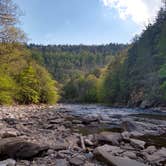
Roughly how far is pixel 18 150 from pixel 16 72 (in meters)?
25.9

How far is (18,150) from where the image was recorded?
980cm

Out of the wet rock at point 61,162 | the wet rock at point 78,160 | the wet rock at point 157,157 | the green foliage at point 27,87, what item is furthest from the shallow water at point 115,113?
the wet rock at point 61,162

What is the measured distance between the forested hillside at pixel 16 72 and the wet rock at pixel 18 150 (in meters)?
15.5

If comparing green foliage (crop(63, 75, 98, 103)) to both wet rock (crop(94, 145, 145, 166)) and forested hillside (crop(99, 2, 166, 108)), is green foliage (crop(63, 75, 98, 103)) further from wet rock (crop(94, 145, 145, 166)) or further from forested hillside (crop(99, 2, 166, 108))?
wet rock (crop(94, 145, 145, 166))

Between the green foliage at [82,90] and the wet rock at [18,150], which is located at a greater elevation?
the wet rock at [18,150]

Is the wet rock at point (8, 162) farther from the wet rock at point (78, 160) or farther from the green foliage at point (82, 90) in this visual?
the green foliage at point (82, 90)

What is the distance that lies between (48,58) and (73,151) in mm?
185951

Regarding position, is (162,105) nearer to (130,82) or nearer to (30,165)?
(130,82)

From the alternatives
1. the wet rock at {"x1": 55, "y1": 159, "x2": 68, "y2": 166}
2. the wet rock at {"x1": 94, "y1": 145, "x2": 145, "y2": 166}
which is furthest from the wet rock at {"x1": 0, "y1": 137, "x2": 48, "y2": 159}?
the wet rock at {"x1": 94, "y1": 145, "x2": 145, "y2": 166}

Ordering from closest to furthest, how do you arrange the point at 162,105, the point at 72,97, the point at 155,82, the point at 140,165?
the point at 140,165, the point at 162,105, the point at 155,82, the point at 72,97

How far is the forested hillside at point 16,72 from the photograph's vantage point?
24.0 metres

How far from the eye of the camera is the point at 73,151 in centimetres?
1091

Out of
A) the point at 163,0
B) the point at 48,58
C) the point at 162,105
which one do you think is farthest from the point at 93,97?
the point at 48,58

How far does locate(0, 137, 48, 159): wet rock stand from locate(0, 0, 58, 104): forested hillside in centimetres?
1546
